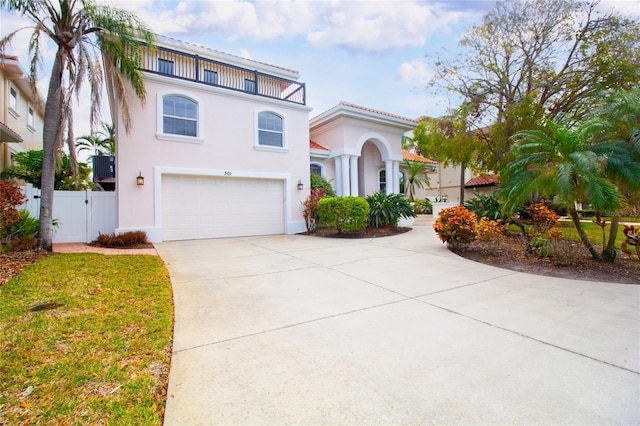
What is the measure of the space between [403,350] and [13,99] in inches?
730

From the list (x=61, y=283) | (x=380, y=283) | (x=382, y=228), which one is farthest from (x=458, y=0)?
(x=61, y=283)

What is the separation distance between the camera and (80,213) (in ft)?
33.6

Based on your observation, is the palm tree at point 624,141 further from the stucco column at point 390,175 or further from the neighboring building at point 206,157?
the stucco column at point 390,175

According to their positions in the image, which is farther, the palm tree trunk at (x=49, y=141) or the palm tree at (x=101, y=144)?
the palm tree at (x=101, y=144)

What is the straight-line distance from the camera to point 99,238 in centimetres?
980

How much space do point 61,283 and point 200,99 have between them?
8.22 metres

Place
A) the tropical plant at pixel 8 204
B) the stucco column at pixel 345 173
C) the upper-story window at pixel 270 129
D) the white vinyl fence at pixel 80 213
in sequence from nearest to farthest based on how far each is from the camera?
the tropical plant at pixel 8 204
the white vinyl fence at pixel 80 213
the upper-story window at pixel 270 129
the stucco column at pixel 345 173

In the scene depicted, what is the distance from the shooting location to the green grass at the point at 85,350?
6.89ft

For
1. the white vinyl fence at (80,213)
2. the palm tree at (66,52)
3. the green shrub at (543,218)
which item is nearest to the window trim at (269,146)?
the palm tree at (66,52)

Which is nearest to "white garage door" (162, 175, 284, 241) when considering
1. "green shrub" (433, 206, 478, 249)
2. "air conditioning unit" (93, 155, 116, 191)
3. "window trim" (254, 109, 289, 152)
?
"window trim" (254, 109, 289, 152)

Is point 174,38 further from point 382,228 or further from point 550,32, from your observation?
point 550,32

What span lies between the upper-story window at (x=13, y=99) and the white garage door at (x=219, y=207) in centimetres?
860

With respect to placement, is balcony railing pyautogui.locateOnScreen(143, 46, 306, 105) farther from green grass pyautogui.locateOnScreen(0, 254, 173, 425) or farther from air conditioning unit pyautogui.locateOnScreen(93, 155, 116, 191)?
green grass pyautogui.locateOnScreen(0, 254, 173, 425)

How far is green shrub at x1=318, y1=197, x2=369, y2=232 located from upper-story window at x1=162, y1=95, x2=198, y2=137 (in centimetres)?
559
